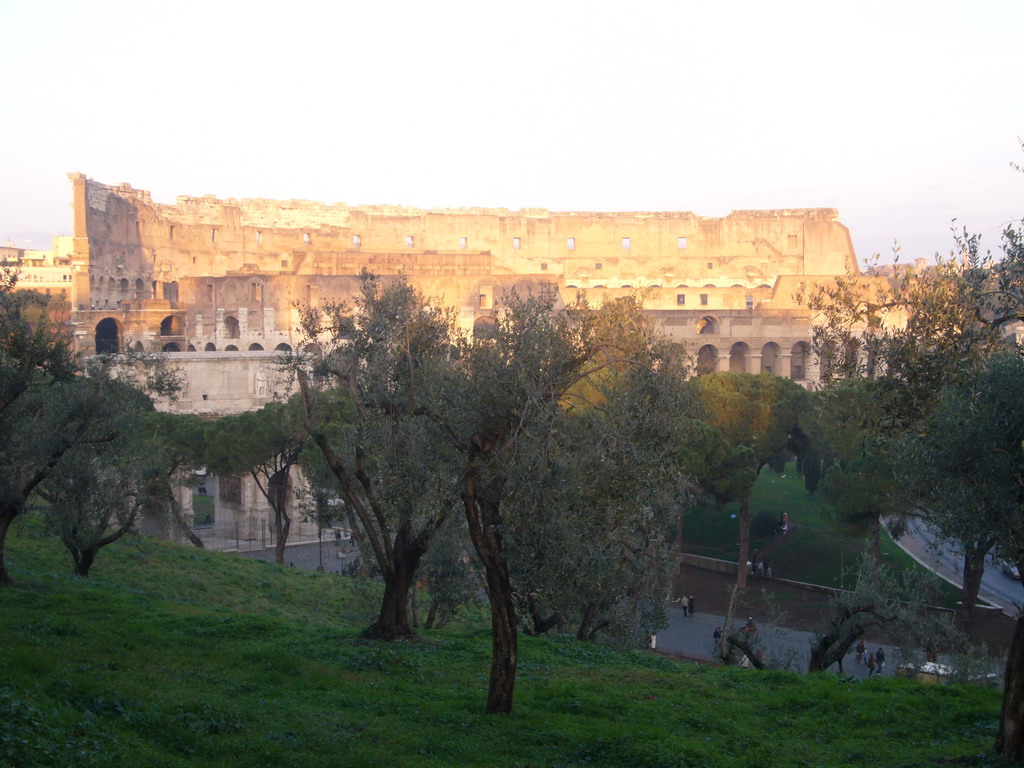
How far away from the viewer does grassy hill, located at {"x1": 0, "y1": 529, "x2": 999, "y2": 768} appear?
5105mm

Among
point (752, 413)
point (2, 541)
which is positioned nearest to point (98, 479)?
point (2, 541)

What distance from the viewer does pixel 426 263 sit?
41.2 meters

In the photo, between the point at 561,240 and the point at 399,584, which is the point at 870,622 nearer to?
the point at 399,584

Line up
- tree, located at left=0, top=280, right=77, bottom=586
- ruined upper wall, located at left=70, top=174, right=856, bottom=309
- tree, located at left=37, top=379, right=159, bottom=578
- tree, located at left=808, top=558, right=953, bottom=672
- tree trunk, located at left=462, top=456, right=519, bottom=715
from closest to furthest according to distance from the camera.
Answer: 1. tree trunk, located at left=462, top=456, right=519, bottom=715
2. tree, located at left=808, top=558, right=953, bottom=672
3. tree, located at left=0, top=280, right=77, bottom=586
4. tree, located at left=37, top=379, right=159, bottom=578
5. ruined upper wall, located at left=70, top=174, right=856, bottom=309

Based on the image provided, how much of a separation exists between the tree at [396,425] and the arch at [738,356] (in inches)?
1198

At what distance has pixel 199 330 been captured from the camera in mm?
39125

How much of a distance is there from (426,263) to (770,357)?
15.3 meters

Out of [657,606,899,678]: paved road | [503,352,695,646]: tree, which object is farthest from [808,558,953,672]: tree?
[657,606,899,678]: paved road

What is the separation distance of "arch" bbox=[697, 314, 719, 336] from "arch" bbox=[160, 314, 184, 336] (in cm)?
2173

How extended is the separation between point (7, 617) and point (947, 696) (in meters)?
7.56

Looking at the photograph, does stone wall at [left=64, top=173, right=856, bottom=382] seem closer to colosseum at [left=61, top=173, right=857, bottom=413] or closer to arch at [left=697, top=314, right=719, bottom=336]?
colosseum at [left=61, top=173, right=857, bottom=413]

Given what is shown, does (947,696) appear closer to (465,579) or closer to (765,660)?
(765,660)

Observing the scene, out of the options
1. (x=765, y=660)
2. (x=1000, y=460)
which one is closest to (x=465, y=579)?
(x=765, y=660)

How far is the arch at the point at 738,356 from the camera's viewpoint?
123 feet
